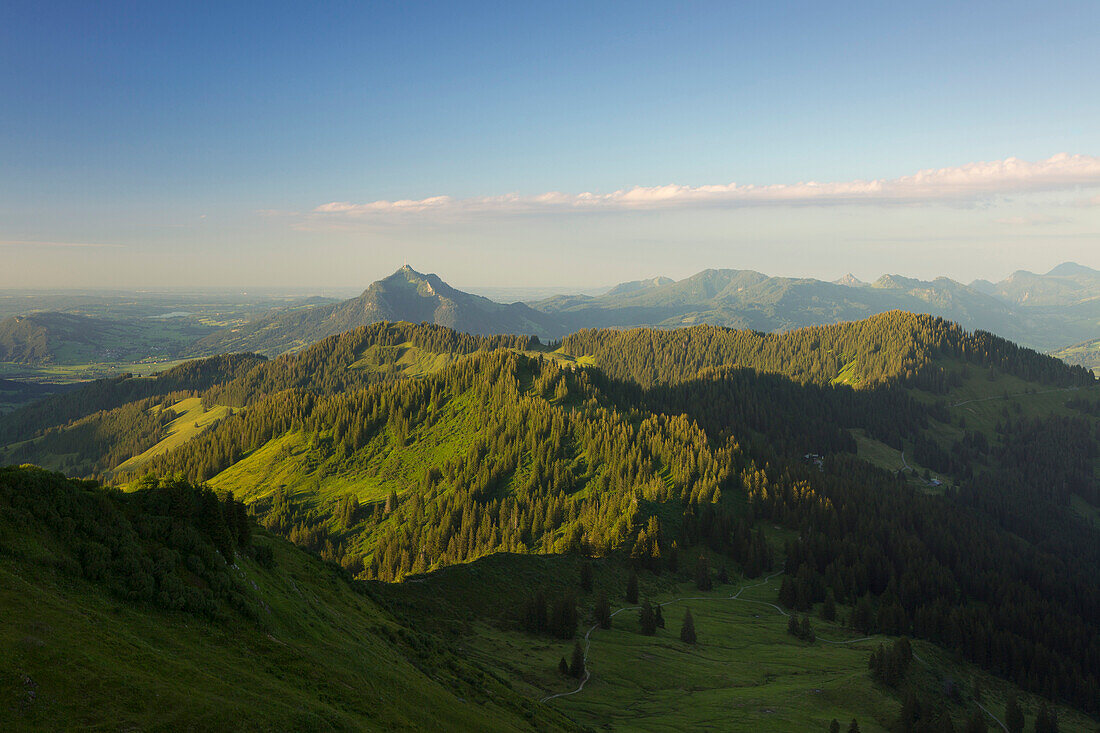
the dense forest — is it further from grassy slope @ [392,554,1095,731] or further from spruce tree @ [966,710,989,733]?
spruce tree @ [966,710,989,733]

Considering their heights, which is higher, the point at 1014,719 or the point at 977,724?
the point at 977,724

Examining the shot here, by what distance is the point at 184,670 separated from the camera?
28.9 metres

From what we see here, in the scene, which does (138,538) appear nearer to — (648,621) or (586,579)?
(648,621)

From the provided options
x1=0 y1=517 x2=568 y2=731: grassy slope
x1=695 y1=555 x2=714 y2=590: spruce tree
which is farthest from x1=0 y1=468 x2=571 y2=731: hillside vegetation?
x1=695 y1=555 x2=714 y2=590: spruce tree

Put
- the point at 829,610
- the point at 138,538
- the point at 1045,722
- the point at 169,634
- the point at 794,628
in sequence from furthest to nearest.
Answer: the point at 829,610
the point at 794,628
the point at 1045,722
the point at 138,538
the point at 169,634

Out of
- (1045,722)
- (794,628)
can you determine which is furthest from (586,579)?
(1045,722)

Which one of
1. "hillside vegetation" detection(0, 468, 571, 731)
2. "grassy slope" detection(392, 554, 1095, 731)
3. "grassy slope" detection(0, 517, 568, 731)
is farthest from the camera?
"grassy slope" detection(392, 554, 1095, 731)

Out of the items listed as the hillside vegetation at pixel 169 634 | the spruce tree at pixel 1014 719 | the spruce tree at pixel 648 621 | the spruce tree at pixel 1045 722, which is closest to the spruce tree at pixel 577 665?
the spruce tree at pixel 648 621

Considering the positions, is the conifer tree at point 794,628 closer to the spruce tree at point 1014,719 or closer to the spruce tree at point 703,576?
the spruce tree at point 703,576

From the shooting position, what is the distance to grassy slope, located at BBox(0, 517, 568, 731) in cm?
2377

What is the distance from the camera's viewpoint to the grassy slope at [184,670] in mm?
23766

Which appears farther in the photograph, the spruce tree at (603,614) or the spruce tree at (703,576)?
the spruce tree at (703,576)

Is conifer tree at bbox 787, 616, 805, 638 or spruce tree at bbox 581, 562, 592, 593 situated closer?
conifer tree at bbox 787, 616, 805, 638

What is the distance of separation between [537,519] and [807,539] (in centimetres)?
7787
